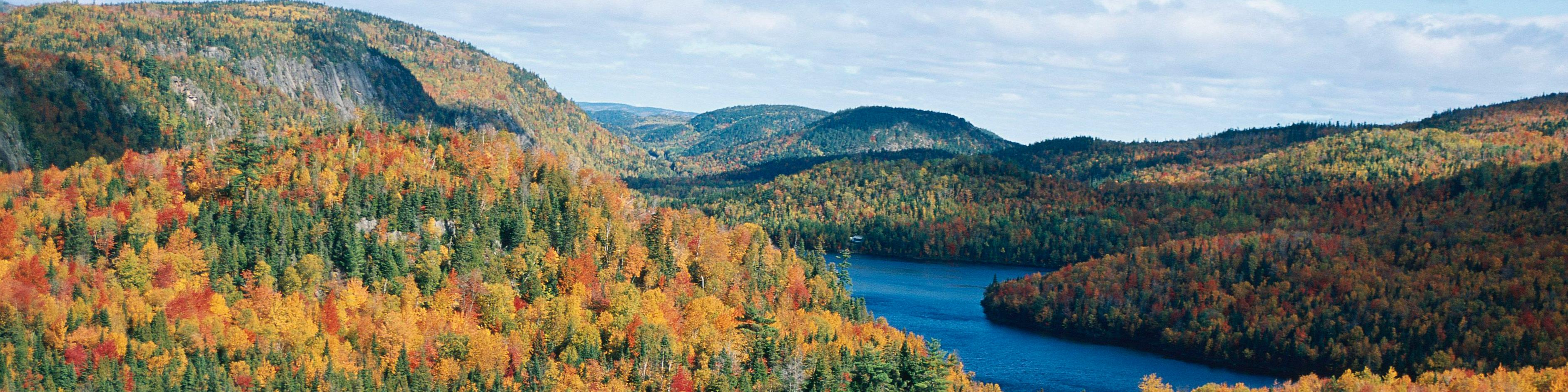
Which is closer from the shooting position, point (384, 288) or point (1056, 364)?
point (384, 288)

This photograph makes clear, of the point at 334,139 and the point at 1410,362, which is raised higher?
A: the point at 334,139

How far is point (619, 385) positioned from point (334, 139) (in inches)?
2758

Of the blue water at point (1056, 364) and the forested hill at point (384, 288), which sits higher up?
the forested hill at point (384, 288)

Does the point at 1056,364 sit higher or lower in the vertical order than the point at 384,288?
lower

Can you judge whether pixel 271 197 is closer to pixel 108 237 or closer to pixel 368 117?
pixel 108 237

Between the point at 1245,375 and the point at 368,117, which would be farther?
the point at 368,117

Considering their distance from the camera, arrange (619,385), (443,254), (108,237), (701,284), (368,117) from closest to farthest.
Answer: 1. (619,385)
2. (108,237)
3. (443,254)
4. (701,284)
5. (368,117)

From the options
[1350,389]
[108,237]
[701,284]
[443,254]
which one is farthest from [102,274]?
[1350,389]

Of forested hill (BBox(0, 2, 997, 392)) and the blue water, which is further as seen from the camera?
the blue water

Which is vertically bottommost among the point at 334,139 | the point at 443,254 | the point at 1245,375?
the point at 1245,375

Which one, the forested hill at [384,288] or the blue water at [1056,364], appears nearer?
the forested hill at [384,288]

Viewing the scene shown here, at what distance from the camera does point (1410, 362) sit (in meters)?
175

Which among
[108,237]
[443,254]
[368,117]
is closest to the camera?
[108,237]

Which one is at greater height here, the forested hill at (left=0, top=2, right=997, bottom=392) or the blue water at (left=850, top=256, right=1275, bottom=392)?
the forested hill at (left=0, top=2, right=997, bottom=392)
